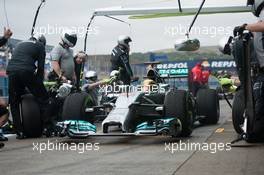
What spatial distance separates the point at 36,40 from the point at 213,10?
5.00m

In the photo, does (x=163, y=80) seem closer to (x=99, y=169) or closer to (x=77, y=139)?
(x=77, y=139)

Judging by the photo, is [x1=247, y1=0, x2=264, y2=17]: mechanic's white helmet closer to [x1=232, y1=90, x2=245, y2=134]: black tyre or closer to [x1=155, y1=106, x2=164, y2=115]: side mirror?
[x1=232, y1=90, x2=245, y2=134]: black tyre

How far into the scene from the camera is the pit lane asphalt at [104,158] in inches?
219

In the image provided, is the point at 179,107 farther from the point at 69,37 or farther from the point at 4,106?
the point at 69,37

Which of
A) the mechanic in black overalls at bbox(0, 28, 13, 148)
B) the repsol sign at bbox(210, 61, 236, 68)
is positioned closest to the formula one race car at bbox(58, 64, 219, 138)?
the mechanic in black overalls at bbox(0, 28, 13, 148)

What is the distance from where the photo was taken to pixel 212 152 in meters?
6.61

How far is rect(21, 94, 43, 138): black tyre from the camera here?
887 centimetres

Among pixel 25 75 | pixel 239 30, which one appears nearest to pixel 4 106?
pixel 25 75

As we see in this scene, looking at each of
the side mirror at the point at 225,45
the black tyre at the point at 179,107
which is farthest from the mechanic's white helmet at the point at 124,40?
the side mirror at the point at 225,45

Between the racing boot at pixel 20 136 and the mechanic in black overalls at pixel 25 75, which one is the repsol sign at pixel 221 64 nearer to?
the mechanic in black overalls at pixel 25 75

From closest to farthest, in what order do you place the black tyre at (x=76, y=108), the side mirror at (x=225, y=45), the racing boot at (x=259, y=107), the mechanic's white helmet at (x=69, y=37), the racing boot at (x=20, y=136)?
1. the racing boot at (x=259, y=107)
2. the side mirror at (x=225, y=45)
3. the black tyre at (x=76, y=108)
4. the racing boot at (x=20, y=136)
5. the mechanic's white helmet at (x=69, y=37)

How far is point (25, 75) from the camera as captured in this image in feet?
29.5

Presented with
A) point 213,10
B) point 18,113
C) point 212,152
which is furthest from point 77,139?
point 213,10

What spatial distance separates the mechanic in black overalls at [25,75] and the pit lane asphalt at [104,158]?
960mm
